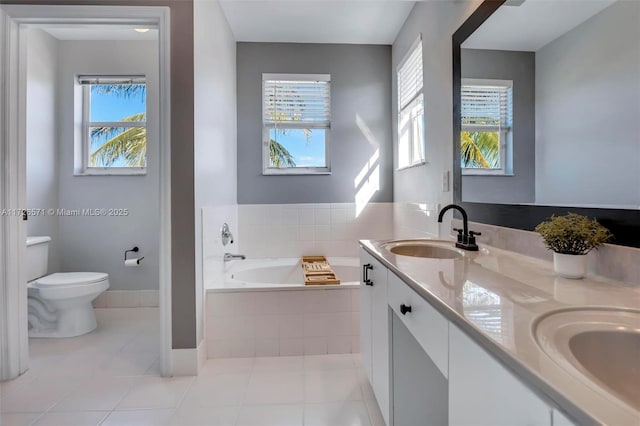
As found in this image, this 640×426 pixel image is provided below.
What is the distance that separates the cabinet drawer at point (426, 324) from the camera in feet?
2.31

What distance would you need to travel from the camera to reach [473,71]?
5.08 ft

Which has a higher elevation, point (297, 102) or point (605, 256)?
point (297, 102)

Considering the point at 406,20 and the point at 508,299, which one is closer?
the point at 508,299

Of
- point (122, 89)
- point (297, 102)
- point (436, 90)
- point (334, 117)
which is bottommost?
point (436, 90)

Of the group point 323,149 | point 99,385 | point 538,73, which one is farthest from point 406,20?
point 99,385

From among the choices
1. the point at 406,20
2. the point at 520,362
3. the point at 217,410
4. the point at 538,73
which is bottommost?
the point at 217,410

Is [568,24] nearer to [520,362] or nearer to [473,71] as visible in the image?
[473,71]

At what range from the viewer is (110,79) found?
293 cm

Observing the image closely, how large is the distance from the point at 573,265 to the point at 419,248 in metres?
0.74

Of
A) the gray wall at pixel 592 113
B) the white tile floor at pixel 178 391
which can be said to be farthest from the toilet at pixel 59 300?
the gray wall at pixel 592 113

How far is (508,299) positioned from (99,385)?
2.13 meters

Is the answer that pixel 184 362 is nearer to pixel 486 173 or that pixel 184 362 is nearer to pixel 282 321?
pixel 282 321

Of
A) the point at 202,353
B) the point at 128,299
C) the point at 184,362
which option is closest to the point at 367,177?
the point at 202,353

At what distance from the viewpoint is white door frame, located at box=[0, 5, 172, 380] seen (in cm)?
173
